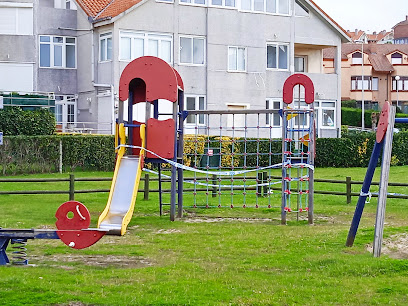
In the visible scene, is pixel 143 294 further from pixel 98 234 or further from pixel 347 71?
pixel 347 71

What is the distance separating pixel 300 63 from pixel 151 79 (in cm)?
3148

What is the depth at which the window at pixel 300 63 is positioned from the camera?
165ft

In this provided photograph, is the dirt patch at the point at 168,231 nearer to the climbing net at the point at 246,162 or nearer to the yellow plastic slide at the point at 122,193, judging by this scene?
the yellow plastic slide at the point at 122,193

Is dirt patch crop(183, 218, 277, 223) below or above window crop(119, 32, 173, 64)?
below

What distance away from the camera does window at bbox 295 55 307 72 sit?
5031 centimetres

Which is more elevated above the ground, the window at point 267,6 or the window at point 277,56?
the window at point 267,6

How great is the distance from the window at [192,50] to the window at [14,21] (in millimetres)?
7824

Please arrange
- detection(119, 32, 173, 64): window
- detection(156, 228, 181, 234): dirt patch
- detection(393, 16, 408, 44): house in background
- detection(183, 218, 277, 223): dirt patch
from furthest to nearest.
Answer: detection(393, 16, 408, 44): house in background
detection(119, 32, 173, 64): window
detection(183, 218, 277, 223): dirt patch
detection(156, 228, 181, 234): dirt patch

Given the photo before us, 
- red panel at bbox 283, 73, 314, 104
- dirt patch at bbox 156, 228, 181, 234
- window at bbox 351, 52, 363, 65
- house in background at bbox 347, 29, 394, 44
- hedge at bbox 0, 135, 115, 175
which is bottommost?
dirt patch at bbox 156, 228, 181, 234

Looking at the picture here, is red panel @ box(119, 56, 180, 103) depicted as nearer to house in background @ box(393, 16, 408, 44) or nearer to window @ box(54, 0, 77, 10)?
window @ box(54, 0, 77, 10)

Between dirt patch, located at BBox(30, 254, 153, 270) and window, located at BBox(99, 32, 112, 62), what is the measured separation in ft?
92.2

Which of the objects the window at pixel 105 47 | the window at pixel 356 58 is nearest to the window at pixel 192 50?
the window at pixel 105 47

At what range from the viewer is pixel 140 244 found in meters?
16.5

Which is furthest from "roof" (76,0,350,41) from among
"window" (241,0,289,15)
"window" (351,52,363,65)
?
"window" (351,52,363,65)
